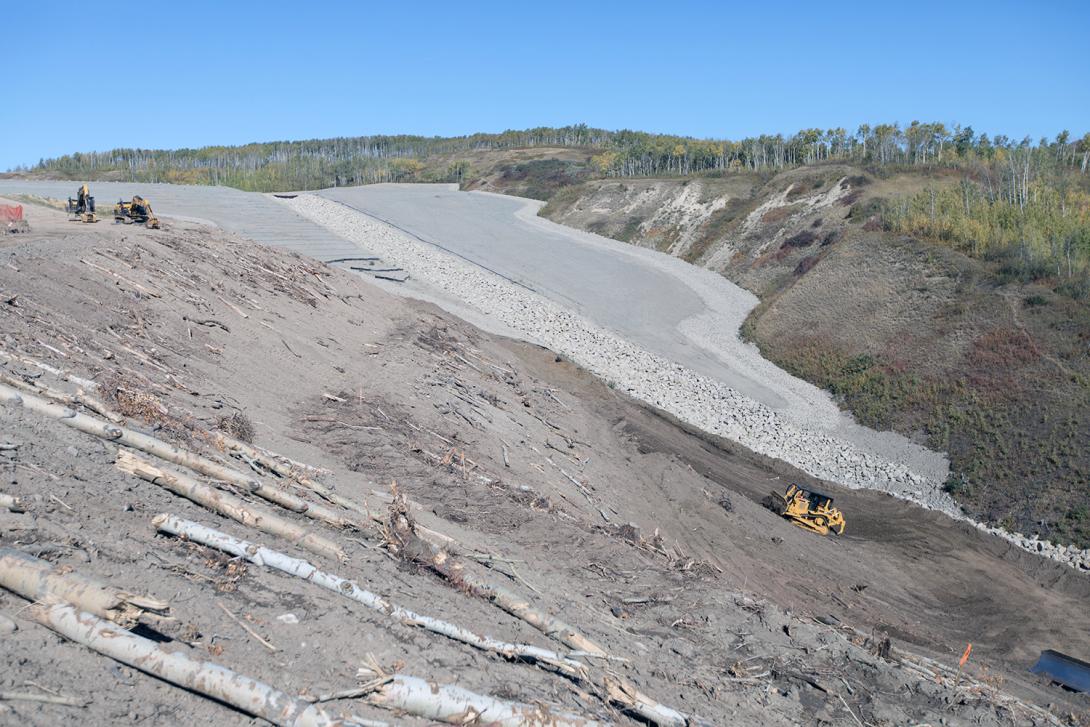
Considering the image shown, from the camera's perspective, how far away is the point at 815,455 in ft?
93.1

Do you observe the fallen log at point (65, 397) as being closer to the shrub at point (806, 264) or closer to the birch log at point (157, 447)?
the birch log at point (157, 447)

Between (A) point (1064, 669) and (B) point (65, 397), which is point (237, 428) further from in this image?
(A) point (1064, 669)

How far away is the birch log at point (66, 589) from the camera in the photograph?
597 cm

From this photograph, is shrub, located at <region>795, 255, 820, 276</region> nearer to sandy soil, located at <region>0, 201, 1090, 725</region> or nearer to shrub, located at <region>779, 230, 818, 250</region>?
shrub, located at <region>779, 230, 818, 250</region>

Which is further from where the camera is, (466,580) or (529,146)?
(529,146)

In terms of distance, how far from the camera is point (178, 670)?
582 centimetres

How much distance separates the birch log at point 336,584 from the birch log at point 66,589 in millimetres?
1607

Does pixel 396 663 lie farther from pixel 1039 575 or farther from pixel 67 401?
pixel 1039 575

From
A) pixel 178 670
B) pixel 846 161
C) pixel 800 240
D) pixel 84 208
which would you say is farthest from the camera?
pixel 846 161

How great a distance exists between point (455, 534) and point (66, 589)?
230 inches

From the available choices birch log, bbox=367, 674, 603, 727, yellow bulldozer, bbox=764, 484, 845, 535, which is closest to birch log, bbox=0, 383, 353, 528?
birch log, bbox=367, 674, 603, 727

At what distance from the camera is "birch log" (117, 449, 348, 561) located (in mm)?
8711

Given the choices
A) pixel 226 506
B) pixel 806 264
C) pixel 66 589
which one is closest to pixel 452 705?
pixel 66 589

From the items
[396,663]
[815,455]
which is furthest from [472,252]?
[396,663]
